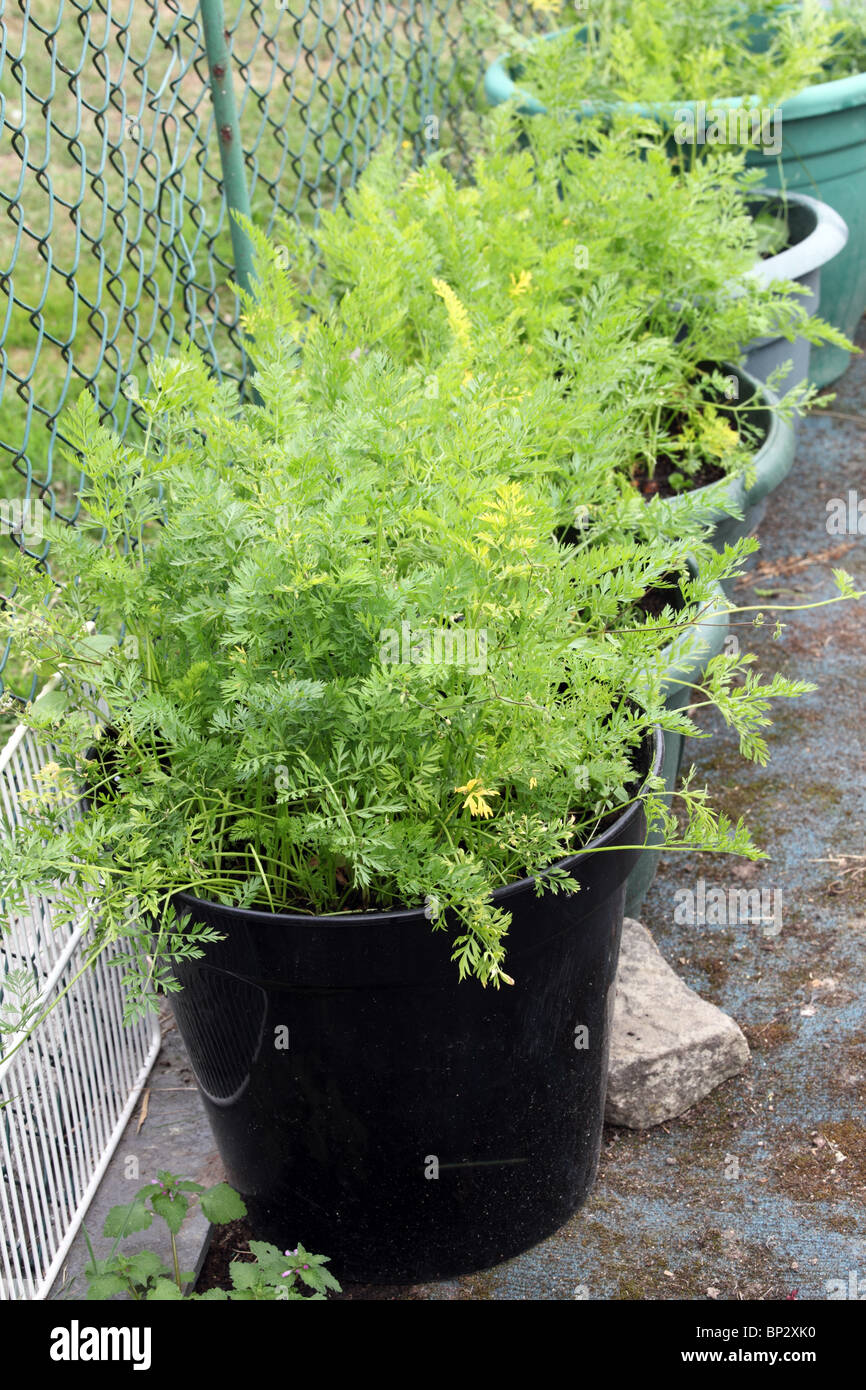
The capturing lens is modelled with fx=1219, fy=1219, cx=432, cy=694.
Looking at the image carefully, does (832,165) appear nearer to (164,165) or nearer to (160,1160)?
(164,165)

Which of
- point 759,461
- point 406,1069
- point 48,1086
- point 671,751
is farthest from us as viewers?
point 759,461

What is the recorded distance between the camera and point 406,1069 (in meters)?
1.78

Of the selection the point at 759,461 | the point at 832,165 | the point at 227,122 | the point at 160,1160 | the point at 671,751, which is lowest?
the point at 160,1160

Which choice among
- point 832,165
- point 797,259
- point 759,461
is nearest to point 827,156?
point 832,165

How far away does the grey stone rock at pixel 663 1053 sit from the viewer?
7.49ft

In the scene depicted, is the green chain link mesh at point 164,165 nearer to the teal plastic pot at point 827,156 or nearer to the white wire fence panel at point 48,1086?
the teal plastic pot at point 827,156

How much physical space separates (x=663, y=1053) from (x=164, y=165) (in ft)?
14.7

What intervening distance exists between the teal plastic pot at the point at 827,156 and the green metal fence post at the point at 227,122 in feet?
3.99

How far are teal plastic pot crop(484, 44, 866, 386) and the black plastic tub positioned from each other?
274cm

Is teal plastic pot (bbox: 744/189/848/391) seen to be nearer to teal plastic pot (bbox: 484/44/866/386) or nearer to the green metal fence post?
teal plastic pot (bbox: 484/44/866/386)
